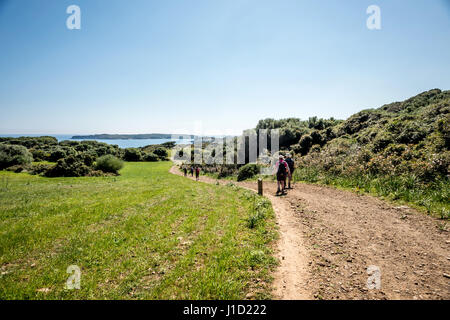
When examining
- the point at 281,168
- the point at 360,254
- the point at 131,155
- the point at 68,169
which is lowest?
the point at 68,169

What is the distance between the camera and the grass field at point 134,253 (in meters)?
3.97

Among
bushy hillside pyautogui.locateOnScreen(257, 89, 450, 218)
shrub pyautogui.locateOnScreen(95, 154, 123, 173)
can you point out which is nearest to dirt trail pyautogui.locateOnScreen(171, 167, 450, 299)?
bushy hillside pyautogui.locateOnScreen(257, 89, 450, 218)

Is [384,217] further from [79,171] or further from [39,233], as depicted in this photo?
[79,171]

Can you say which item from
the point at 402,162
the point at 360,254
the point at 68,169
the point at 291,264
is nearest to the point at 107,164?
the point at 68,169

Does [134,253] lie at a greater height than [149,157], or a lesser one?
greater

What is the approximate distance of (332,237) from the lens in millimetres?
6371

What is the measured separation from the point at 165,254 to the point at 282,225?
4803mm

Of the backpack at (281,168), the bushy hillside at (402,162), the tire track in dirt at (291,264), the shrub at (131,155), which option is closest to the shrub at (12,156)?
the shrub at (131,155)

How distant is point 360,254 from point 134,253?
22.2 feet

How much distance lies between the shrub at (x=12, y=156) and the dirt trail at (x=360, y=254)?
2029 inches

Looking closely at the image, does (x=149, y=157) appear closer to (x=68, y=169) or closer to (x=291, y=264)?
(x=68, y=169)

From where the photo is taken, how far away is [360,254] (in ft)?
17.3

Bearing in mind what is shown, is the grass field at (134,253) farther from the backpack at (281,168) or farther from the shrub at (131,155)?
the shrub at (131,155)

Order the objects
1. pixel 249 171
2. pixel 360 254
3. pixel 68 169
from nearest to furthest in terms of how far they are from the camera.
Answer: pixel 360 254 → pixel 249 171 → pixel 68 169
